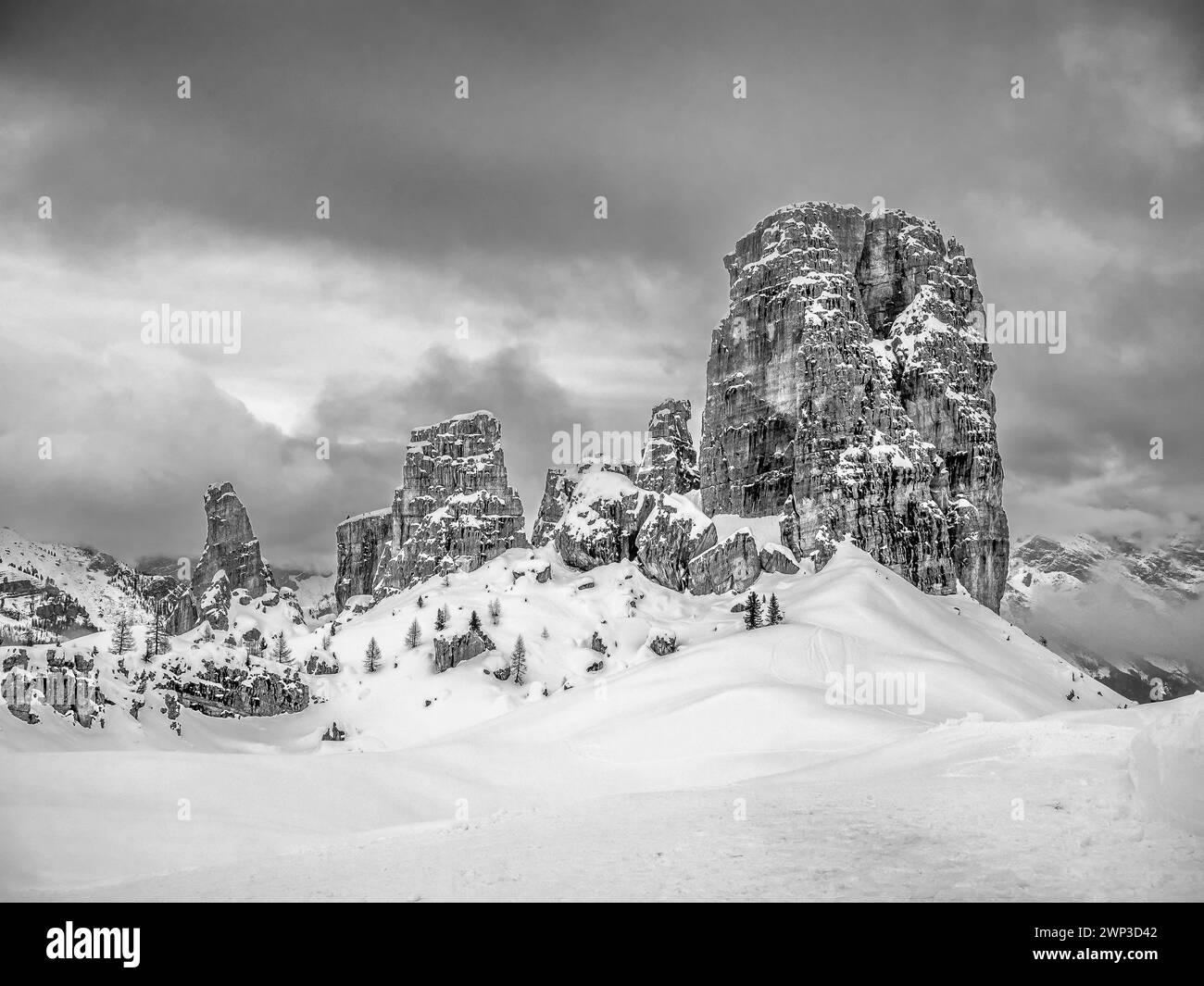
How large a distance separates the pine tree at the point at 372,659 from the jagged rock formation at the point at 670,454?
6783 centimetres

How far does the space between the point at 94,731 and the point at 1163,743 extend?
52797 mm

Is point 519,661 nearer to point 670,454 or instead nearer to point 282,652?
point 282,652

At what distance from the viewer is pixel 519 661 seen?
107 meters

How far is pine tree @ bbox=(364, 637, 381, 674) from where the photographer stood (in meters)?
111

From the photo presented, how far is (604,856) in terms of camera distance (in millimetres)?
16453

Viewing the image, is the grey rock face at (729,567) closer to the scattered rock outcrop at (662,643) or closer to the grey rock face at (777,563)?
the grey rock face at (777,563)

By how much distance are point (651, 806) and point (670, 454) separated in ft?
484

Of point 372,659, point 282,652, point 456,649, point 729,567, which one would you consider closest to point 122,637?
point 282,652

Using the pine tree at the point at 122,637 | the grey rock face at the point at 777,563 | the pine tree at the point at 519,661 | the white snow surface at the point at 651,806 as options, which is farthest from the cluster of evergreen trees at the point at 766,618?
the pine tree at the point at 122,637

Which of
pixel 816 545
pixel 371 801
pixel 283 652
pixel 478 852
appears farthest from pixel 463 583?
pixel 478 852

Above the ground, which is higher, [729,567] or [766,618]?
[729,567]

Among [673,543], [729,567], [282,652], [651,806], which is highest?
[673,543]

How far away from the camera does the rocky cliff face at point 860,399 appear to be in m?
135

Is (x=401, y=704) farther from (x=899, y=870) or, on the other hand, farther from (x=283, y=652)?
(x=899, y=870)
